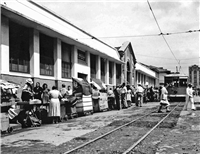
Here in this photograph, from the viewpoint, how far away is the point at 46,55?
16781mm

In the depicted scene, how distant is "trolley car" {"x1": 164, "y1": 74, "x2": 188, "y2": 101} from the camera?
94.2ft

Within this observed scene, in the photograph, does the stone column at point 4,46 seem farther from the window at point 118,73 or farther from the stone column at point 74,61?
the window at point 118,73

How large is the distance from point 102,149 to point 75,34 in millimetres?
15490

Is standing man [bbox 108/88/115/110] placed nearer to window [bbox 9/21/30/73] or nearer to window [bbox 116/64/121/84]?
window [bbox 9/21/30/73]

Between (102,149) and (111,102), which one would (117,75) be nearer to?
(111,102)

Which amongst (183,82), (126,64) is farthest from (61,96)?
(126,64)

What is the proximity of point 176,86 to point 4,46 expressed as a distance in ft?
71.8

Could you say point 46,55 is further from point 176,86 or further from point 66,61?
point 176,86

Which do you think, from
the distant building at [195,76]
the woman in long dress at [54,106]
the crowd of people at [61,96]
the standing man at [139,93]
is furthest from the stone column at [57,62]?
the distant building at [195,76]

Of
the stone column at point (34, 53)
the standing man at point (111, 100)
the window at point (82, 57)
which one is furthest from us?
the window at point (82, 57)

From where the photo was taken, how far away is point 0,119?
817 cm

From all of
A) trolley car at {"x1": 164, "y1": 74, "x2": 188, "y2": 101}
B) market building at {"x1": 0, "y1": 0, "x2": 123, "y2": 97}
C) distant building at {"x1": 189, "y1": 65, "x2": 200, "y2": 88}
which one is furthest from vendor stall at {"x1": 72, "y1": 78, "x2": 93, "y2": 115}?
distant building at {"x1": 189, "y1": 65, "x2": 200, "y2": 88}

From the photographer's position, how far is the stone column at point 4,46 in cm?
1223

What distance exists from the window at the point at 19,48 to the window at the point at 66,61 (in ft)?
14.2
